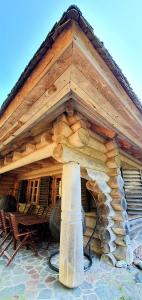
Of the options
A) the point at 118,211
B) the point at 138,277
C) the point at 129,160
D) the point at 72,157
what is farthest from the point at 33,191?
the point at 138,277

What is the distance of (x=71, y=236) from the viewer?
200cm

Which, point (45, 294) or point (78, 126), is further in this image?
point (78, 126)

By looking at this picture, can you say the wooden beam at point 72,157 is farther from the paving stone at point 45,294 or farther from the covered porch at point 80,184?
the paving stone at point 45,294

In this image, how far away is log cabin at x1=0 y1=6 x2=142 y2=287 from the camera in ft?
3.91

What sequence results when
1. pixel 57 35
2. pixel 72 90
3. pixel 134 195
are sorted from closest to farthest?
pixel 57 35 → pixel 72 90 → pixel 134 195

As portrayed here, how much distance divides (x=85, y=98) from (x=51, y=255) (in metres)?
3.06

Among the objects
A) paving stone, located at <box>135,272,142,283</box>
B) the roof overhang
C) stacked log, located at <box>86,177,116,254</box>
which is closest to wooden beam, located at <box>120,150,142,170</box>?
stacked log, located at <box>86,177,116,254</box>

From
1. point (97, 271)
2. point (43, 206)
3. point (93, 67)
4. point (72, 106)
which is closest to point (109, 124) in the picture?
point (72, 106)

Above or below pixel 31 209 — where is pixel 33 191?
above

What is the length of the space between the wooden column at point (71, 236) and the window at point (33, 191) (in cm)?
395

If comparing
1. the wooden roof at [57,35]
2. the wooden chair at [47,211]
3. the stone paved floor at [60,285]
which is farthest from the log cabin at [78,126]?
the wooden chair at [47,211]

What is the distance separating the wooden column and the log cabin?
11 mm

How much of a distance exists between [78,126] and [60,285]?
2.25 m

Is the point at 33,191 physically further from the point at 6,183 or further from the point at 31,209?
the point at 6,183
